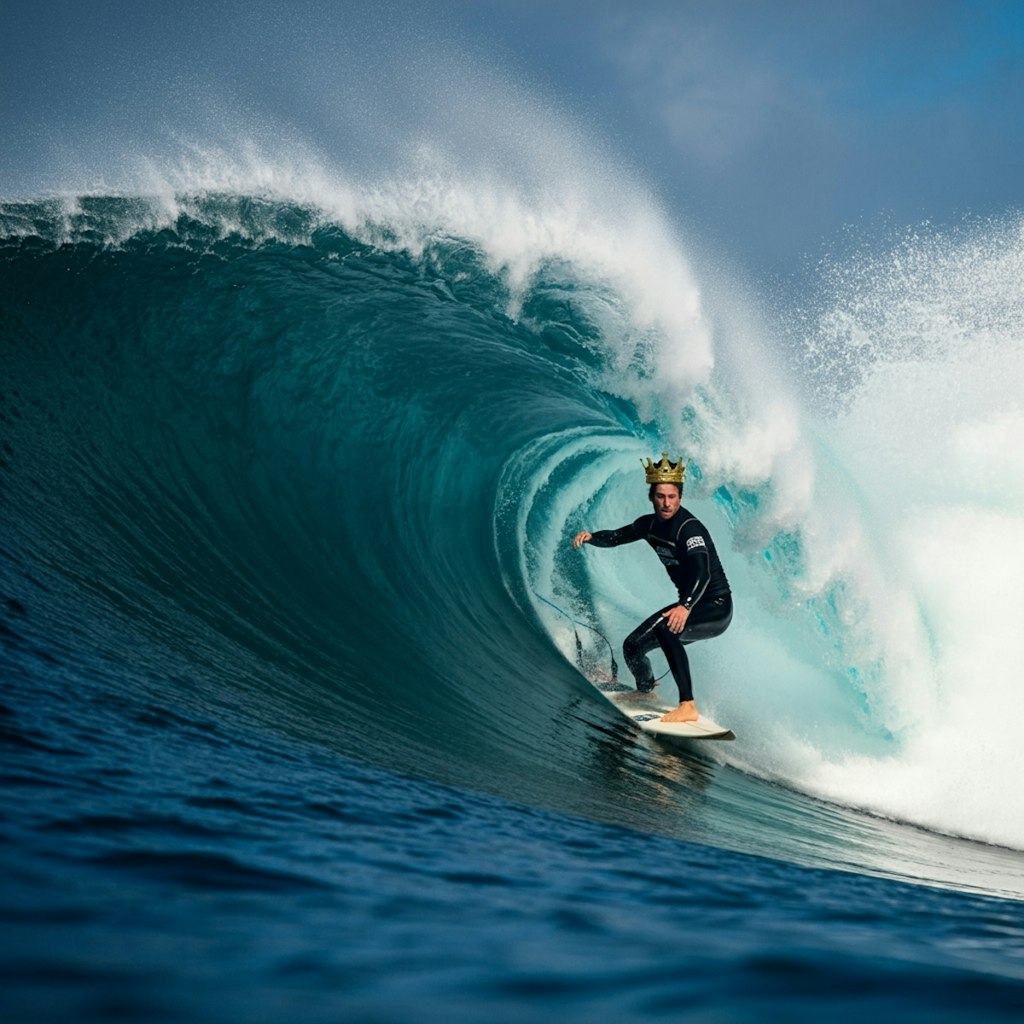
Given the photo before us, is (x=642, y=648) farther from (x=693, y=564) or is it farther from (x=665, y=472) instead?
(x=665, y=472)

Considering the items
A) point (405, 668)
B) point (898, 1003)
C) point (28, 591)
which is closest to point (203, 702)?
point (28, 591)

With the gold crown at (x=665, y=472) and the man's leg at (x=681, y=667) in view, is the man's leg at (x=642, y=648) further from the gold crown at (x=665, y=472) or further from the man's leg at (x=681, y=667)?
the gold crown at (x=665, y=472)

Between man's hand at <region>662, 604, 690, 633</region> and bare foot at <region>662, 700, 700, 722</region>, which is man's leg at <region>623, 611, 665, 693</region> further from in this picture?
bare foot at <region>662, 700, 700, 722</region>

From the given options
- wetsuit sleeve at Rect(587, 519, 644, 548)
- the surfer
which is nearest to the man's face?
the surfer

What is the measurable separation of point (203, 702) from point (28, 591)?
106 centimetres

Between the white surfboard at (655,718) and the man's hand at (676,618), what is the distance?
68 centimetres

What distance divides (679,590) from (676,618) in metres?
0.46

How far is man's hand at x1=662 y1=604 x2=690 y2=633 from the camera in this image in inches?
259

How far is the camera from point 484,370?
10539mm

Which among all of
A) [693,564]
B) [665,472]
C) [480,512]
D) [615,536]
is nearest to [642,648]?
[693,564]

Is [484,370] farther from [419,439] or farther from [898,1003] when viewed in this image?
[898,1003]

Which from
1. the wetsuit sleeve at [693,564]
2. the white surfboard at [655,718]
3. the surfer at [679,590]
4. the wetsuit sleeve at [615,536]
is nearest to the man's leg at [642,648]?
the surfer at [679,590]

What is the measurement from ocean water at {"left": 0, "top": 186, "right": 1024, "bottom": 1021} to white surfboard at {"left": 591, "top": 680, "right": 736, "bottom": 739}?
6.0 inches

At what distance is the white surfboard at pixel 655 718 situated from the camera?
6.71 meters
